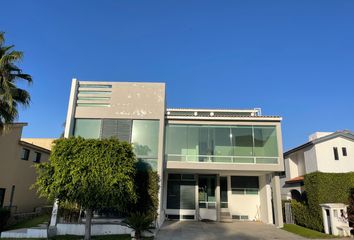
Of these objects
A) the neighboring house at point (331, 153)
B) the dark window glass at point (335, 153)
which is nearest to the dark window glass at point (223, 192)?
the neighboring house at point (331, 153)

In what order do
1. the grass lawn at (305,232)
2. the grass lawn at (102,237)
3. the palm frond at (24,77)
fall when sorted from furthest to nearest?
the palm frond at (24,77) → the grass lawn at (305,232) → the grass lawn at (102,237)

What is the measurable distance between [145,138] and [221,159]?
5416 millimetres

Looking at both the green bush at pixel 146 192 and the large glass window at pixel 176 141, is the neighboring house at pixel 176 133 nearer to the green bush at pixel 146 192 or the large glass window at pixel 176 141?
the large glass window at pixel 176 141

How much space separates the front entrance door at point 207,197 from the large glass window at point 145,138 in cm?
563

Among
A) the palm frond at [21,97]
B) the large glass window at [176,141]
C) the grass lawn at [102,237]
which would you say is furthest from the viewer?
the large glass window at [176,141]

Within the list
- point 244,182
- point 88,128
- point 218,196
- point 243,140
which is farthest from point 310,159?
point 88,128

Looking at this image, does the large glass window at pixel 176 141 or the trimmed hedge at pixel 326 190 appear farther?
the large glass window at pixel 176 141

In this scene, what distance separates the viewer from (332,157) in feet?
67.3

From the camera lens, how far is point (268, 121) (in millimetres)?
18578

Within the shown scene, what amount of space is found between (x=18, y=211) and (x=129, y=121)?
11.2 meters

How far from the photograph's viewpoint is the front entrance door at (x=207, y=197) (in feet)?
65.1

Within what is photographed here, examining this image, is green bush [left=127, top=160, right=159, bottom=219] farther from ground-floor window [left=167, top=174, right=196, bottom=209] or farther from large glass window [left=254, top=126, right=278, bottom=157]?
large glass window [left=254, top=126, right=278, bottom=157]

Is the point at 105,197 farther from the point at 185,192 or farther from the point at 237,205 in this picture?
the point at 237,205

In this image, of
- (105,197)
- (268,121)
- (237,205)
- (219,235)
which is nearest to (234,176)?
(237,205)
